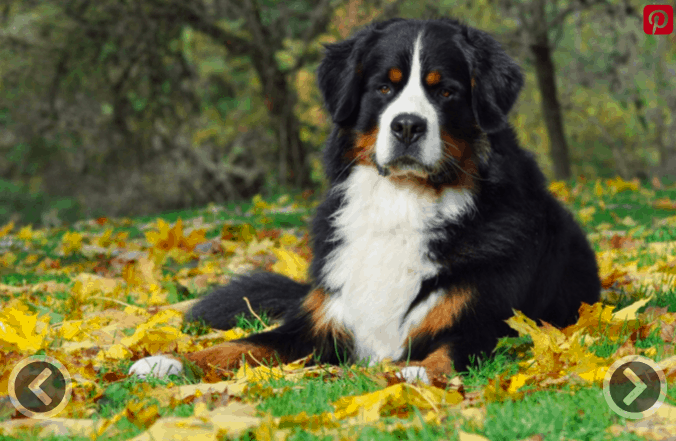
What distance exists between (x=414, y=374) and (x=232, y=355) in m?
0.88

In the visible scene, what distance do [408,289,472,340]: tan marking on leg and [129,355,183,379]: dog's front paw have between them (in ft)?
3.49

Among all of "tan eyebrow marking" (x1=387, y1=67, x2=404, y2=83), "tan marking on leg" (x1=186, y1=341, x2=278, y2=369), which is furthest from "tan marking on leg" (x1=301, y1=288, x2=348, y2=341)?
"tan eyebrow marking" (x1=387, y1=67, x2=404, y2=83)

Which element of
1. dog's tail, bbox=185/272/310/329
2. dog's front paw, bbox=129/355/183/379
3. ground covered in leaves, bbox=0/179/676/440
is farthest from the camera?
dog's tail, bbox=185/272/310/329

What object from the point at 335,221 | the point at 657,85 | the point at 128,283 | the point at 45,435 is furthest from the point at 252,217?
the point at 657,85

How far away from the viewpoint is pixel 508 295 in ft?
9.95

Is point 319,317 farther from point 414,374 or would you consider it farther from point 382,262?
point 414,374

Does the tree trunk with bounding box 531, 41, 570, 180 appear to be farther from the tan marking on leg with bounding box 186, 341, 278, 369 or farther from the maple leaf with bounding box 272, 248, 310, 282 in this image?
the tan marking on leg with bounding box 186, 341, 278, 369

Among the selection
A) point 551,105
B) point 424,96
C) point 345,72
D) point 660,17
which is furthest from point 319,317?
point 551,105

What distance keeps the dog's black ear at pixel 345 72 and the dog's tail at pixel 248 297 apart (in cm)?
103

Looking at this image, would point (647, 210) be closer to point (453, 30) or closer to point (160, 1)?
point (453, 30)

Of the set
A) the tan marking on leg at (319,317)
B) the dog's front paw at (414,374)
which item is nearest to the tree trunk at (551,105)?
the tan marking on leg at (319,317)

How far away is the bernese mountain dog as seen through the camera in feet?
9.93

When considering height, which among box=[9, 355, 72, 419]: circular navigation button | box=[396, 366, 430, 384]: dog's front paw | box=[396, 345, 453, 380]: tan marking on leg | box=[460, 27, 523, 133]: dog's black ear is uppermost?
box=[460, 27, 523, 133]: dog's black ear

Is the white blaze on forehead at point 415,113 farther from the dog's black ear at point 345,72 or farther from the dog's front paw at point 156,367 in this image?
the dog's front paw at point 156,367
